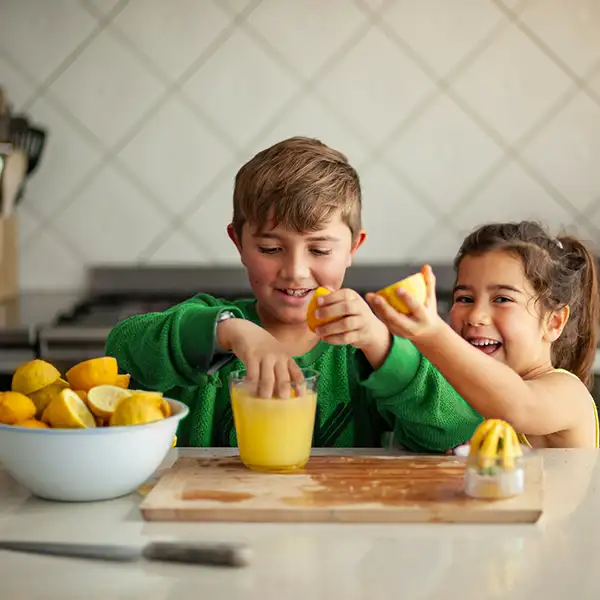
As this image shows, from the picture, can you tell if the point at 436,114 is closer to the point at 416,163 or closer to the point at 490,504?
the point at 416,163

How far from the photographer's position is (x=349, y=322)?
3.46 ft

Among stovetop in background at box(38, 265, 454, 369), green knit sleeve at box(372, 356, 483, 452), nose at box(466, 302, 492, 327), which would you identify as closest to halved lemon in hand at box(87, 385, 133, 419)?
green knit sleeve at box(372, 356, 483, 452)

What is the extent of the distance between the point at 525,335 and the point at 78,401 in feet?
2.63

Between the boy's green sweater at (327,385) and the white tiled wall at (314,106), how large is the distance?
4.20 ft

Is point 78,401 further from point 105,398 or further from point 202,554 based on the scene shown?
point 202,554

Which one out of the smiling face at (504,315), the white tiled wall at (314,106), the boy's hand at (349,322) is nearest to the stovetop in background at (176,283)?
the white tiled wall at (314,106)

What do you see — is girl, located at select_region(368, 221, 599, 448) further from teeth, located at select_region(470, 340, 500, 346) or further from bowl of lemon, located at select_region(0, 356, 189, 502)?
bowl of lemon, located at select_region(0, 356, 189, 502)

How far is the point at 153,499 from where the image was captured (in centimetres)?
92

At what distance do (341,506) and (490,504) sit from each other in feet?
0.48

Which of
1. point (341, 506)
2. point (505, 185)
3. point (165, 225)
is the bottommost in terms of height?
point (165, 225)

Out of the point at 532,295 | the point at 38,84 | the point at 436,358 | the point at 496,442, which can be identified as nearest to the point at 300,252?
the point at 436,358

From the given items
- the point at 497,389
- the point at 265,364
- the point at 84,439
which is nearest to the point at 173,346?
the point at 265,364

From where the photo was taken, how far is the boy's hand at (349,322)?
105cm

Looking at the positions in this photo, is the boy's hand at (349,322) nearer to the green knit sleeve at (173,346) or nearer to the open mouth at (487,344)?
Answer: the green knit sleeve at (173,346)
